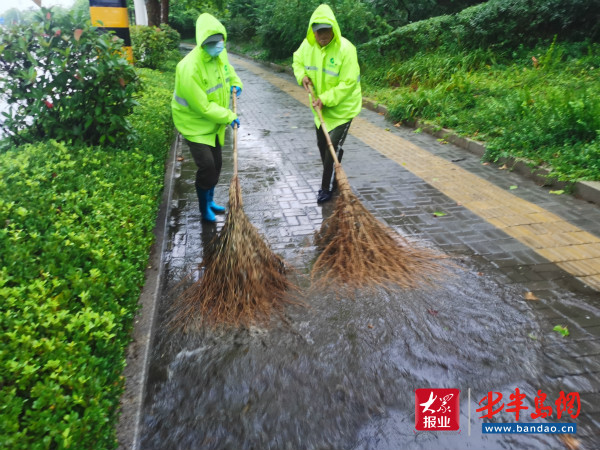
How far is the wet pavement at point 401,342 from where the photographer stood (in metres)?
2.40

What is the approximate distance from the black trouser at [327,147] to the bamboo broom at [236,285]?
1.75m

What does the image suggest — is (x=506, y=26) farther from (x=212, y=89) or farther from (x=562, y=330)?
(x=562, y=330)

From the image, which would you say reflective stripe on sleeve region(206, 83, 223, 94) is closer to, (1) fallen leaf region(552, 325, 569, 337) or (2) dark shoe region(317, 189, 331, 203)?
(2) dark shoe region(317, 189, 331, 203)

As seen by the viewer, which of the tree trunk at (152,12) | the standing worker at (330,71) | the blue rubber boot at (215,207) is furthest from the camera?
the tree trunk at (152,12)

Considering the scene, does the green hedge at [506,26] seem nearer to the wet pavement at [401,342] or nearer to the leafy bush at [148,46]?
the wet pavement at [401,342]

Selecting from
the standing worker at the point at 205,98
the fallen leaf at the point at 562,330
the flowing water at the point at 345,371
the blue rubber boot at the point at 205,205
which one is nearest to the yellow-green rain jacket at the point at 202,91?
the standing worker at the point at 205,98

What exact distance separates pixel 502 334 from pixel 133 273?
8.45 feet

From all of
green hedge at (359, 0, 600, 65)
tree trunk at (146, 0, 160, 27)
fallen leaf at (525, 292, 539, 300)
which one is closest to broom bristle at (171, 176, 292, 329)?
fallen leaf at (525, 292, 539, 300)

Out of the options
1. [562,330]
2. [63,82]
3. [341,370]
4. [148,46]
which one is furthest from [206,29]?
[148,46]

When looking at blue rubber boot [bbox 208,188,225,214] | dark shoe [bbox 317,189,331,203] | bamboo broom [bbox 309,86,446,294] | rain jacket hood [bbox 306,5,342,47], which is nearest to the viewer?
bamboo broom [bbox 309,86,446,294]

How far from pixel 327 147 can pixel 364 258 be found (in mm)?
1951

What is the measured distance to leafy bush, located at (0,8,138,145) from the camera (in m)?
4.18

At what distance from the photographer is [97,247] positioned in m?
2.94

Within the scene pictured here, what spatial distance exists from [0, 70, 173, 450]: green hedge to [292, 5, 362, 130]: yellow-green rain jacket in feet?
6.71
